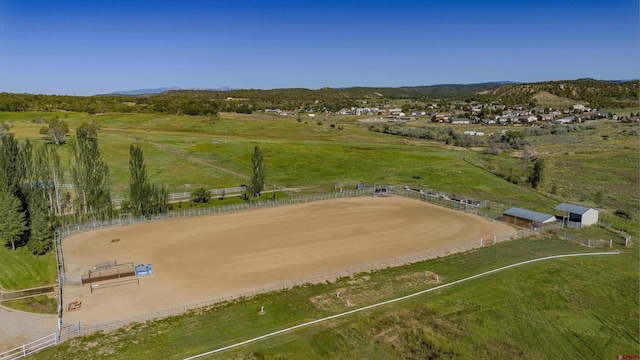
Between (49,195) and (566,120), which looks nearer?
(49,195)

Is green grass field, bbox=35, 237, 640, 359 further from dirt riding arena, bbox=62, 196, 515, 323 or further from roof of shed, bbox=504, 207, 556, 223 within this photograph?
roof of shed, bbox=504, 207, 556, 223

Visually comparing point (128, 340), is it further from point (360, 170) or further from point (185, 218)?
point (360, 170)

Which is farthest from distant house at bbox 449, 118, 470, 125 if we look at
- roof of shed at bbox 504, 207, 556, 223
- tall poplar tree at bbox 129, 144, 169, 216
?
tall poplar tree at bbox 129, 144, 169, 216

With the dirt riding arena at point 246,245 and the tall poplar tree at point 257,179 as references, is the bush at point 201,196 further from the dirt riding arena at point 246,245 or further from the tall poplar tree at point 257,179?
the dirt riding arena at point 246,245

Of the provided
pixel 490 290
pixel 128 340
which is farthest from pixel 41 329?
pixel 490 290

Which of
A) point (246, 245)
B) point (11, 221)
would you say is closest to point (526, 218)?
point (246, 245)

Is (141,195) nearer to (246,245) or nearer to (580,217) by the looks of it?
(246,245)
